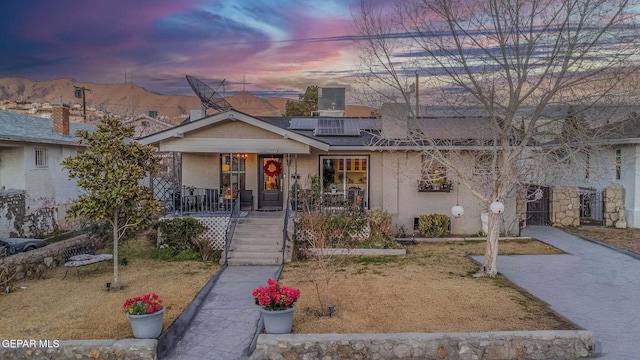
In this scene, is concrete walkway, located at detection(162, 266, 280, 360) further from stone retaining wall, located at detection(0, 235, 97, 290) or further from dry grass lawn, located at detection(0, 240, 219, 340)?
stone retaining wall, located at detection(0, 235, 97, 290)

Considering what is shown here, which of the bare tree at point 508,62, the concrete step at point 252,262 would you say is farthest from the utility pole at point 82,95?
A: the bare tree at point 508,62

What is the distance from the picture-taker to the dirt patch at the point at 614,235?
48.0ft

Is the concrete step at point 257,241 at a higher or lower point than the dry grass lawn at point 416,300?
higher

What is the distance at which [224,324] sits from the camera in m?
7.92

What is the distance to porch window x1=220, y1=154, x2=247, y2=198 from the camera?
16812mm

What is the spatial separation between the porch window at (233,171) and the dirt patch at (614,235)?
1374cm

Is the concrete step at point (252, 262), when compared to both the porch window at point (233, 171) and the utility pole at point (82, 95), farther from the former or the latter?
the utility pole at point (82, 95)

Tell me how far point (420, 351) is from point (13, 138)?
15.4m

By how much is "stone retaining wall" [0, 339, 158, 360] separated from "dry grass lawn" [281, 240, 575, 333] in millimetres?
2478

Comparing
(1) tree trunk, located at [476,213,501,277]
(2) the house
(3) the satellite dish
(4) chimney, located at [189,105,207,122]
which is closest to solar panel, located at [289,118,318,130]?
(3) the satellite dish

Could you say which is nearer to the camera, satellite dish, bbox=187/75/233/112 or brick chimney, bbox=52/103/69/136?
satellite dish, bbox=187/75/233/112

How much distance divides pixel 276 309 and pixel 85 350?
303cm

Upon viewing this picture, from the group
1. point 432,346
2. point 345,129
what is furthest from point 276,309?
point 345,129

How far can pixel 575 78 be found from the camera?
9.84m
